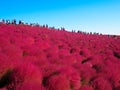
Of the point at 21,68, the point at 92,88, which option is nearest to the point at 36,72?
the point at 21,68

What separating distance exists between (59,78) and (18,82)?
157cm

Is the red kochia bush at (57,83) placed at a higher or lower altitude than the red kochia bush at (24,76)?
lower

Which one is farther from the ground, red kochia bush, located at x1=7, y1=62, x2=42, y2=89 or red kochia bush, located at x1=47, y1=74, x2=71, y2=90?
red kochia bush, located at x1=7, y1=62, x2=42, y2=89

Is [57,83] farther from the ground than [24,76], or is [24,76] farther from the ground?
[24,76]

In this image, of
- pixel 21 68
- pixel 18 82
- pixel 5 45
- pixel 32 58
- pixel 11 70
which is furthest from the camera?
pixel 5 45

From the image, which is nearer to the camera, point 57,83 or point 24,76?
point 24,76

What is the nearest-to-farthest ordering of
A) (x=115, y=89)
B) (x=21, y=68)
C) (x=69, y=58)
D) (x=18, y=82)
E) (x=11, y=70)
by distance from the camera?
1. (x=18, y=82)
2. (x=21, y=68)
3. (x=11, y=70)
4. (x=115, y=89)
5. (x=69, y=58)

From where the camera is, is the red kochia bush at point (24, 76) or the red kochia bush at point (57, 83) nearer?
the red kochia bush at point (24, 76)

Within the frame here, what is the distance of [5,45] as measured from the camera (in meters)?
16.2

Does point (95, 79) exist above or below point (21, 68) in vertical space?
below

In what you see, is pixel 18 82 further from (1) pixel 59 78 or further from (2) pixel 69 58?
(2) pixel 69 58

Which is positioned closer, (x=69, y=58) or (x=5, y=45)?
(x=5, y=45)

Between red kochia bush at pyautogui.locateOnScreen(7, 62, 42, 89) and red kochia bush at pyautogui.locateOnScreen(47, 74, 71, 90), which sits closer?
red kochia bush at pyautogui.locateOnScreen(7, 62, 42, 89)

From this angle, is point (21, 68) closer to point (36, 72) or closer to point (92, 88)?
point (36, 72)
